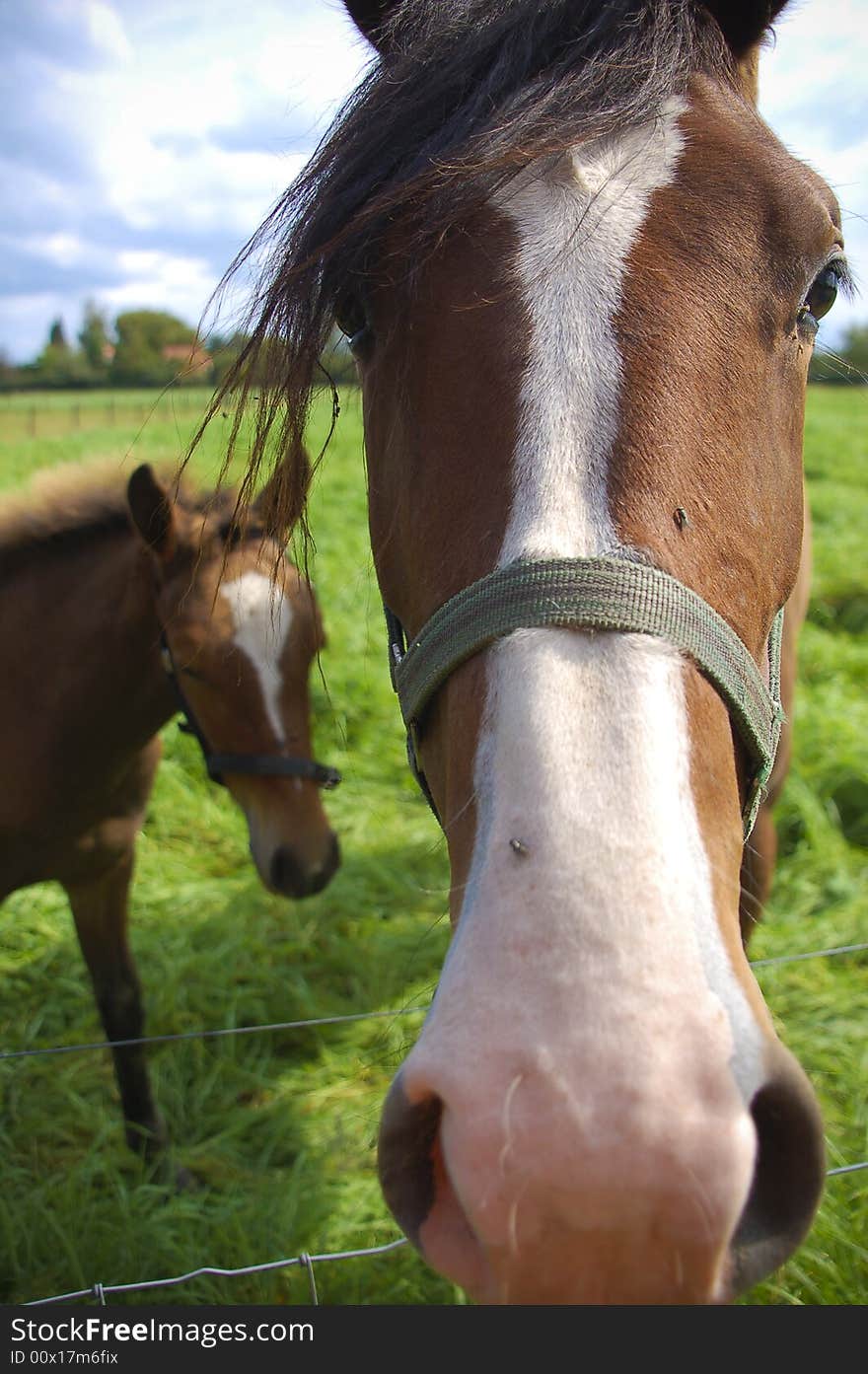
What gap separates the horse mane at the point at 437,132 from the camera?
4.51 feet

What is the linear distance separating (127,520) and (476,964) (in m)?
2.59

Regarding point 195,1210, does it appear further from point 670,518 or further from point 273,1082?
point 670,518

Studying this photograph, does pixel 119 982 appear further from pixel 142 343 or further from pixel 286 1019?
pixel 142 343

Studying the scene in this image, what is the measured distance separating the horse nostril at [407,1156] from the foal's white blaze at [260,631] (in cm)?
200

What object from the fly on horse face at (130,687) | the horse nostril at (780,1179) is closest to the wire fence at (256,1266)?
the horse nostril at (780,1179)

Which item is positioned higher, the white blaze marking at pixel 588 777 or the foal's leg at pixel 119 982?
the white blaze marking at pixel 588 777

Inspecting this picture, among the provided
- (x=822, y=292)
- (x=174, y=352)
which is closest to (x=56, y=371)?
(x=174, y=352)

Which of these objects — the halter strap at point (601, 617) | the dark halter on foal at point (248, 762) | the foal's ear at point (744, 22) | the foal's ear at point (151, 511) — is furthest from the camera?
the dark halter on foal at point (248, 762)

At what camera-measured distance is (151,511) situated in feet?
9.17

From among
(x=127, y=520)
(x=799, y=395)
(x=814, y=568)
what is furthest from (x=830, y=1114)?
(x=814, y=568)

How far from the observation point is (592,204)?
131 centimetres

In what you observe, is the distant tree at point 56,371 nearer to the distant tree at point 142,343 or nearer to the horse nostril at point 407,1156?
the distant tree at point 142,343

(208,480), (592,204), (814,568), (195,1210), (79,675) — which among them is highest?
(814,568)

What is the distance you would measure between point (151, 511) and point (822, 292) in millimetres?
2053
